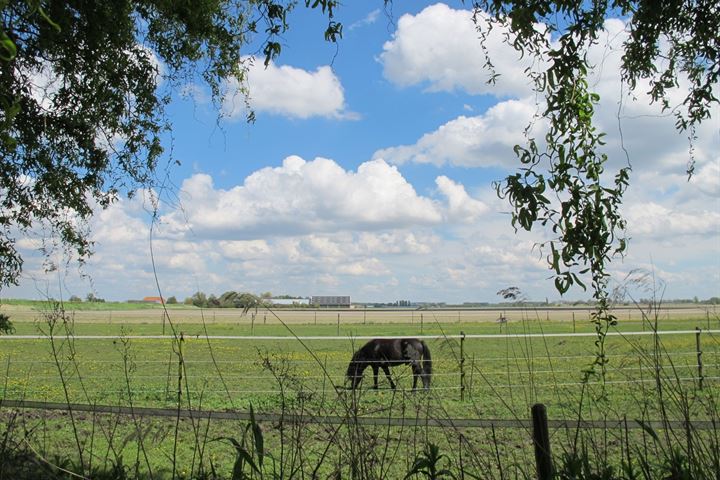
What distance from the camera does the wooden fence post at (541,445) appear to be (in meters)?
2.59

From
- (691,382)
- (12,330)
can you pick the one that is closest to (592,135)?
(12,330)

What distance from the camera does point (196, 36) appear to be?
6.53 m

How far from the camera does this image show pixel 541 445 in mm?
2602

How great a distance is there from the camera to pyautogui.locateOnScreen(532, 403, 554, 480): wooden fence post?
259cm

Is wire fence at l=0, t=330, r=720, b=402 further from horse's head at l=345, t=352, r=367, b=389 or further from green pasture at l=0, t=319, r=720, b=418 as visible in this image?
horse's head at l=345, t=352, r=367, b=389

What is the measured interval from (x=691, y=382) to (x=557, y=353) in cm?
851

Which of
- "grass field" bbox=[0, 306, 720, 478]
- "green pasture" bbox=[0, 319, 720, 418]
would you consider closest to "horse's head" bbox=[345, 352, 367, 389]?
"grass field" bbox=[0, 306, 720, 478]

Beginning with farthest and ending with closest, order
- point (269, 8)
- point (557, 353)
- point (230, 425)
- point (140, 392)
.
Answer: point (557, 353) → point (140, 392) → point (230, 425) → point (269, 8)

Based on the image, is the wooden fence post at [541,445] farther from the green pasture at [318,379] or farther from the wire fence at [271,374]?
the wire fence at [271,374]

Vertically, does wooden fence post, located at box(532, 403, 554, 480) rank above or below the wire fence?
above

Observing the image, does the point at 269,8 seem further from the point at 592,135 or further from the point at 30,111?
the point at 30,111

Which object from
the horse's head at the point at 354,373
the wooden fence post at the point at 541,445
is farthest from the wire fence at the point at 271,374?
the wooden fence post at the point at 541,445

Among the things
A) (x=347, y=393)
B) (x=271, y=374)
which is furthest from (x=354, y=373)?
(x=271, y=374)

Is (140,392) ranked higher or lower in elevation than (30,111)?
lower
